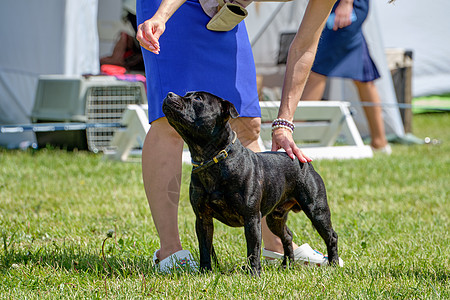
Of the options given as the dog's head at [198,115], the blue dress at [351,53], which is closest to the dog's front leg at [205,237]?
the dog's head at [198,115]

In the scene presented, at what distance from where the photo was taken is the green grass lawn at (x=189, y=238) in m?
1.92

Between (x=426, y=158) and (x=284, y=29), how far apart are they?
3466mm

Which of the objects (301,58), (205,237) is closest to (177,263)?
(205,237)

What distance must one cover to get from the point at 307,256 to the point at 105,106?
12.5 feet

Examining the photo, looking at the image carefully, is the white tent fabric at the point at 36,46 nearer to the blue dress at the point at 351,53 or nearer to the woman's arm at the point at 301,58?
the blue dress at the point at 351,53

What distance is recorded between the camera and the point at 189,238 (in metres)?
2.75

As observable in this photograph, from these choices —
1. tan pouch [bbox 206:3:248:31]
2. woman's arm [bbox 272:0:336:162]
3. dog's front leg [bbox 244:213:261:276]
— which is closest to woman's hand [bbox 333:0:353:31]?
woman's arm [bbox 272:0:336:162]

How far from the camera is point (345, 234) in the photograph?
2840 millimetres

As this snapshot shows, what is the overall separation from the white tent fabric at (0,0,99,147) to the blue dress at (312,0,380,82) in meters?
2.70

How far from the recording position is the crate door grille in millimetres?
5676

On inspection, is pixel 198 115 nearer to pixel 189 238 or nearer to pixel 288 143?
pixel 288 143

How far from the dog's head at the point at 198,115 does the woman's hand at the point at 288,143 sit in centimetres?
26

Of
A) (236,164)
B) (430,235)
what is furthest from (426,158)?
(236,164)

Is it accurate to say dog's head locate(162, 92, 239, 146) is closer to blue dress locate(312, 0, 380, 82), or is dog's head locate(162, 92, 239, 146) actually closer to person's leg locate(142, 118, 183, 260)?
person's leg locate(142, 118, 183, 260)
